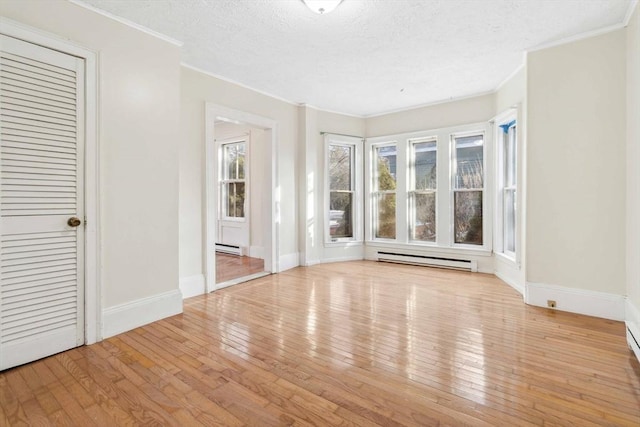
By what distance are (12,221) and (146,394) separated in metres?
1.57

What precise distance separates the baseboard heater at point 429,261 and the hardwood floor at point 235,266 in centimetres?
239

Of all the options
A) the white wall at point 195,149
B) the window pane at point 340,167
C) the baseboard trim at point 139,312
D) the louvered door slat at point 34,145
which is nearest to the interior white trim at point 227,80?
the white wall at point 195,149

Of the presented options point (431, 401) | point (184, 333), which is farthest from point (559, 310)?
point (184, 333)

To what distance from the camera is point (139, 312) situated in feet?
9.67

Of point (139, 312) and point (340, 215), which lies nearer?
point (139, 312)

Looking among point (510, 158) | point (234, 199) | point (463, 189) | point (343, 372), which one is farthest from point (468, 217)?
point (234, 199)

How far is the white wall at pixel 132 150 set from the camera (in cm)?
268

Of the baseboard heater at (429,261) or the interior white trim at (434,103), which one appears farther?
the baseboard heater at (429,261)

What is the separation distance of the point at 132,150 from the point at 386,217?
14.8 ft

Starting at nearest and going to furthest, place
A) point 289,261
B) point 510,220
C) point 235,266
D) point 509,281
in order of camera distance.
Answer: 1. point 509,281
2. point 510,220
3. point 289,261
4. point 235,266

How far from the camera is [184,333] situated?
2812mm

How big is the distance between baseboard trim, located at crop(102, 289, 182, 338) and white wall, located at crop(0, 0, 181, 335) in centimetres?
2

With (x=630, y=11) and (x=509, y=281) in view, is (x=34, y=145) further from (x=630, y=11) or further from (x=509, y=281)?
(x=509, y=281)

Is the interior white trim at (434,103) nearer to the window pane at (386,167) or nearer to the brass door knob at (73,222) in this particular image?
the window pane at (386,167)
